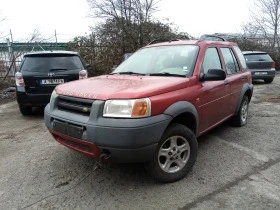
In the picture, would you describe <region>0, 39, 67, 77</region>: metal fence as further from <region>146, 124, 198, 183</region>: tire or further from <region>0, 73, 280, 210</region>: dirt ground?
<region>146, 124, 198, 183</region>: tire

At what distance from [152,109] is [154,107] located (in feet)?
0.12

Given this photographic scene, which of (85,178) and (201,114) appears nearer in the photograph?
(85,178)


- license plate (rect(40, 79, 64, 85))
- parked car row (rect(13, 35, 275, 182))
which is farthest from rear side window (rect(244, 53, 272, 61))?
license plate (rect(40, 79, 64, 85))

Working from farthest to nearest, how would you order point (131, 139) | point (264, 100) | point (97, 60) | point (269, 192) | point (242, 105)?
point (97, 60) → point (264, 100) → point (242, 105) → point (269, 192) → point (131, 139)

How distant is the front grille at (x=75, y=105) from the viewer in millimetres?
2973

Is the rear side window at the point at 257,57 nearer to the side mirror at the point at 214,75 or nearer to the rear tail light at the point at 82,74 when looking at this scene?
the rear tail light at the point at 82,74

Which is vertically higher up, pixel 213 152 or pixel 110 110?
pixel 110 110

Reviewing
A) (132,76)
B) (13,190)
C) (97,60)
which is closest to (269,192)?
(132,76)

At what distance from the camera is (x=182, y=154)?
3400 millimetres

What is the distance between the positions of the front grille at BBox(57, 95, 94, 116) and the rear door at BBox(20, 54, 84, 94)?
9.68ft

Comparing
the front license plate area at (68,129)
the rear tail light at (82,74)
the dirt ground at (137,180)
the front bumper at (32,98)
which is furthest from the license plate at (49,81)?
the front license plate area at (68,129)

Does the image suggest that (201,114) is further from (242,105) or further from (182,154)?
(242,105)

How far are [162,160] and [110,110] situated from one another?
37.5 inches

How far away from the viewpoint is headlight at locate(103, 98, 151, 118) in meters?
2.78
